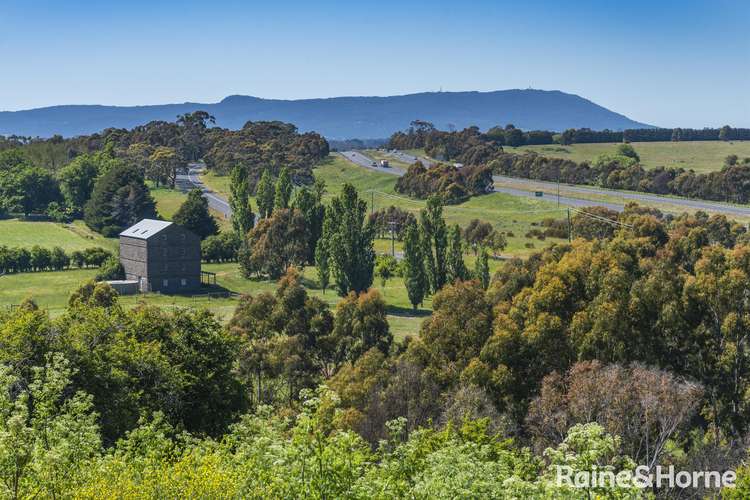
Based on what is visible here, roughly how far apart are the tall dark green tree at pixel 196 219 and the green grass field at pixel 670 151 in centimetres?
7386

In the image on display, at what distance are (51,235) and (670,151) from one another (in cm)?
10780

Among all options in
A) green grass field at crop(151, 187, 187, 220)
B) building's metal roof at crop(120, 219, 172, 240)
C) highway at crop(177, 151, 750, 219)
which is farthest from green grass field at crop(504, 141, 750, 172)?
building's metal roof at crop(120, 219, 172, 240)

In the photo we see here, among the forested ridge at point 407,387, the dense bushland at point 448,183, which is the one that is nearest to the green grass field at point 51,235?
the dense bushland at point 448,183

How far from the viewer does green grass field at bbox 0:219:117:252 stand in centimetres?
9669

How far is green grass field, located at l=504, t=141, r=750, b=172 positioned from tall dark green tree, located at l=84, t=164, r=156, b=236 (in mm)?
76237

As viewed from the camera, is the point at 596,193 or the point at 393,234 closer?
the point at 393,234

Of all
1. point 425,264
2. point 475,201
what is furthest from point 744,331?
point 475,201

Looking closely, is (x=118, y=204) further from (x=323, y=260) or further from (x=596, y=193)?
(x=596, y=193)

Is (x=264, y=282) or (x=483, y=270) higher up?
(x=483, y=270)

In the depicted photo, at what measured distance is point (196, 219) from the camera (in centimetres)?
9719

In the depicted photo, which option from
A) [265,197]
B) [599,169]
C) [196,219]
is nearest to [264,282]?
[265,197]

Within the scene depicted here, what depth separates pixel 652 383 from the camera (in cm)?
3114

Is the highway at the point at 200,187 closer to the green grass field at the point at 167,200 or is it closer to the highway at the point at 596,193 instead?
the green grass field at the point at 167,200

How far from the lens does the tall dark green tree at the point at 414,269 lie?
66.1m
